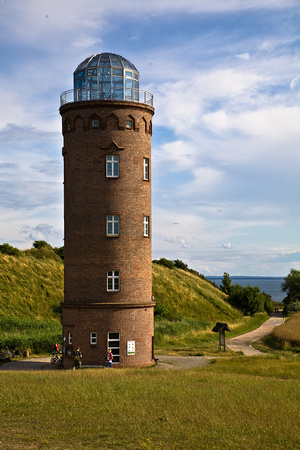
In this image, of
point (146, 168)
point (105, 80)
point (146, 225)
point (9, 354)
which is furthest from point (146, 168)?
point (9, 354)

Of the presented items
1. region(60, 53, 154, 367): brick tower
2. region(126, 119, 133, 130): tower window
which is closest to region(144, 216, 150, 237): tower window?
region(60, 53, 154, 367): brick tower

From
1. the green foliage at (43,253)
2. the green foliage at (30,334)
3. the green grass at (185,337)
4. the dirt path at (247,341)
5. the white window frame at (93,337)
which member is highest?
the green foliage at (43,253)

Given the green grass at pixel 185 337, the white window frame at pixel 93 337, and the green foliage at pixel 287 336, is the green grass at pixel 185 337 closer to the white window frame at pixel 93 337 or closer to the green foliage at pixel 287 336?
the green foliage at pixel 287 336

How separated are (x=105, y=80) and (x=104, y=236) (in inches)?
418

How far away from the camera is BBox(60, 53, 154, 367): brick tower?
3344 centimetres

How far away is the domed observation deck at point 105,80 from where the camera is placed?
35.0 m

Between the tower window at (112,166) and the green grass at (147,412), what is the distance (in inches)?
537

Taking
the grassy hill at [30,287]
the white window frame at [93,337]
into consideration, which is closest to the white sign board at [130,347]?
the white window frame at [93,337]

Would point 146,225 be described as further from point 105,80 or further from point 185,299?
point 185,299

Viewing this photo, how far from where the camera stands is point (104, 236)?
33.8m

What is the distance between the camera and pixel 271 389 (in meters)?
22.0

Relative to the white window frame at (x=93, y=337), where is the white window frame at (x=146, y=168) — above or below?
above

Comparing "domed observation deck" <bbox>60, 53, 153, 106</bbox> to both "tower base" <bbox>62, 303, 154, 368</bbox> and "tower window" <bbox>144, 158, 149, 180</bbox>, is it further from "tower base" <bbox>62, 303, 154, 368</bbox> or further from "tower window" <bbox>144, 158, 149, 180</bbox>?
"tower base" <bbox>62, 303, 154, 368</bbox>

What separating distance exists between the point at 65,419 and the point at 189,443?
4790mm
